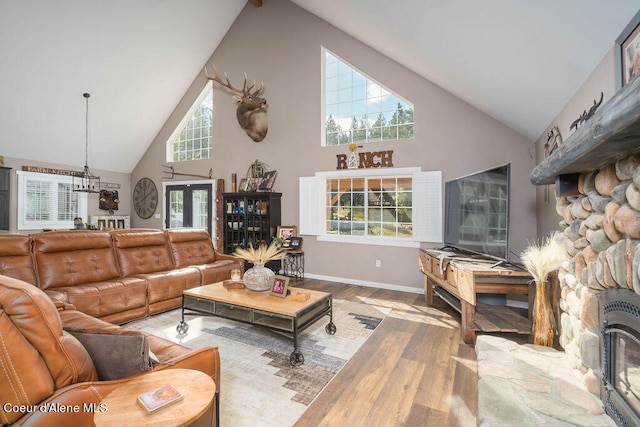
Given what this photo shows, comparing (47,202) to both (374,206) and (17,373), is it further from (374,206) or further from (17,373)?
(17,373)

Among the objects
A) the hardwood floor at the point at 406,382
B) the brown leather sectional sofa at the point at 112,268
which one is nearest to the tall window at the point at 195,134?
the brown leather sectional sofa at the point at 112,268

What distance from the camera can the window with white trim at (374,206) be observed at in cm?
459

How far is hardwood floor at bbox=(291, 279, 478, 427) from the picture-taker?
1865mm

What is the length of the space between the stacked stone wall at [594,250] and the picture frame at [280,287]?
2165 millimetres

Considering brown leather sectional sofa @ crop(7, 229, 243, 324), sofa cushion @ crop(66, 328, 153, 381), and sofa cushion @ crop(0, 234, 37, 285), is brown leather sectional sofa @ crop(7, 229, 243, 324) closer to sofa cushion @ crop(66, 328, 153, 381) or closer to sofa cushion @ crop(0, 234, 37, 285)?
sofa cushion @ crop(0, 234, 37, 285)

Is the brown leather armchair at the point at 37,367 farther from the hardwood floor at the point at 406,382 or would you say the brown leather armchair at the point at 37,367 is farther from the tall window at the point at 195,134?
the tall window at the point at 195,134

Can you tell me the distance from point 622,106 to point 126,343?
206cm

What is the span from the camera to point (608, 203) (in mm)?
1510

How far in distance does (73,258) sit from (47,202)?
4573 millimetres

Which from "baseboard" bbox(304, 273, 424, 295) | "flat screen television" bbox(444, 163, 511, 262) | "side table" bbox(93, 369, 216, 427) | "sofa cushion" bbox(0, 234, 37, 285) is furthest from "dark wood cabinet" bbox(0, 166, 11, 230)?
"flat screen television" bbox(444, 163, 511, 262)

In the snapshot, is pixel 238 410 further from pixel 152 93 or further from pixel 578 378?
pixel 152 93

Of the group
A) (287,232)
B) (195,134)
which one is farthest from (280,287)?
(195,134)

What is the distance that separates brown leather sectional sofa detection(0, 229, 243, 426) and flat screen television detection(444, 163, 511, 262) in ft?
8.75

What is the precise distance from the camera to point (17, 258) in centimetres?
296
